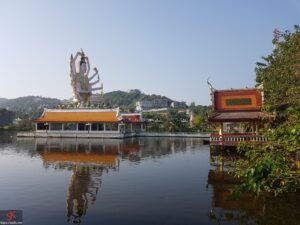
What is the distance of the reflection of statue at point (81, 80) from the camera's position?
Result: 2584 inches

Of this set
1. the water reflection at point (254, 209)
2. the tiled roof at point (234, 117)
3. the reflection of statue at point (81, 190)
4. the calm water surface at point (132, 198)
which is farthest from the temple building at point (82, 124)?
the water reflection at point (254, 209)

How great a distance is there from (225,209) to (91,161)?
16123 mm

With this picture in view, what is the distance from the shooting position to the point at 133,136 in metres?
62.0

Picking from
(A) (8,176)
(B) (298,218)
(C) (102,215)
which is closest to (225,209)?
(B) (298,218)

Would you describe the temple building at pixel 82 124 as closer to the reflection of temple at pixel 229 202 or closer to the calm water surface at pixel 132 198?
the calm water surface at pixel 132 198

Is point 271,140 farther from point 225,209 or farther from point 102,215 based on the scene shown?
point 102,215

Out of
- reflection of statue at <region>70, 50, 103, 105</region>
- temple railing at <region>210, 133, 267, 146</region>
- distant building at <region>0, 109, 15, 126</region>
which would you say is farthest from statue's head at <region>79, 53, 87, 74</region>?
distant building at <region>0, 109, 15, 126</region>

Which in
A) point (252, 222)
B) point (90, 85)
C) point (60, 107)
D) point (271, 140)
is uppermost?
point (90, 85)

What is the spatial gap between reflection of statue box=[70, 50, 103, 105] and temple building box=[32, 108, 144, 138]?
15.5 ft

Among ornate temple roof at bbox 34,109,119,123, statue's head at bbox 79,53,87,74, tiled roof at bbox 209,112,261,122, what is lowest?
tiled roof at bbox 209,112,261,122

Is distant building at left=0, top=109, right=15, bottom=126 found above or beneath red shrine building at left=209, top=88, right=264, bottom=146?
above

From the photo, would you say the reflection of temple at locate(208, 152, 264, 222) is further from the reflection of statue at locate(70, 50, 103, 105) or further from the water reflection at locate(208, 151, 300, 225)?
the reflection of statue at locate(70, 50, 103, 105)

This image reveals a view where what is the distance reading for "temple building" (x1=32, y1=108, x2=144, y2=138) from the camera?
5794cm

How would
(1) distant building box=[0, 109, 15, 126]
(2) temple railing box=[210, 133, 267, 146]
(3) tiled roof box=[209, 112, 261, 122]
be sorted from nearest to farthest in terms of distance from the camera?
(2) temple railing box=[210, 133, 267, 146], (3) tiled roof box=[209, 112, 261, 122], (1) distant building box=[0, 109, 15, 126]
